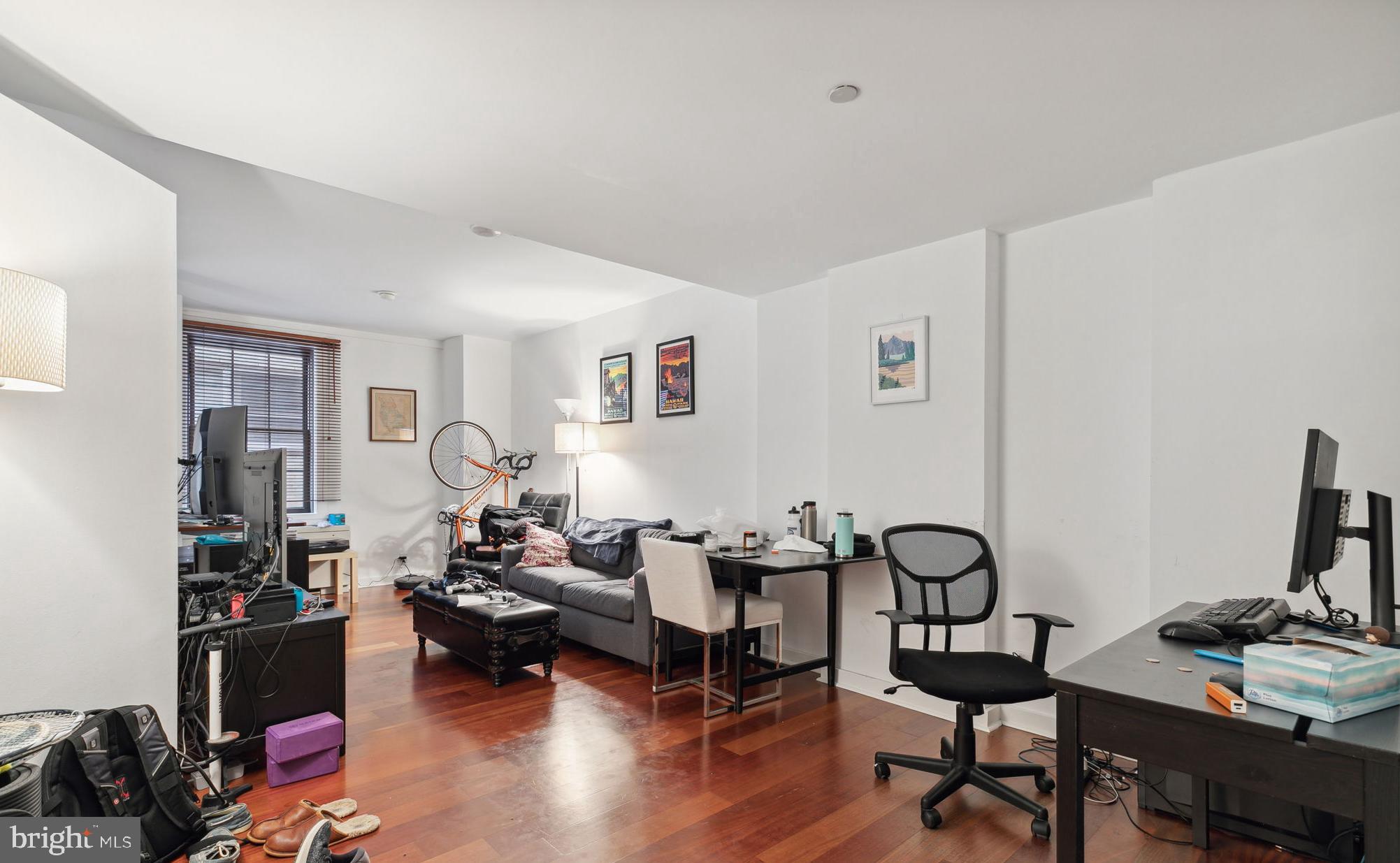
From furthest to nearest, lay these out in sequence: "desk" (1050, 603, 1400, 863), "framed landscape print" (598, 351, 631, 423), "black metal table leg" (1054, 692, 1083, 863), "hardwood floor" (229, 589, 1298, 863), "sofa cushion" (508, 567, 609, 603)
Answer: "framed landscape print" (598, 351, 631, 423) < "sofa cushion" (508, 567, 609, 603) < "hardwood floor" (229, 589, 1298, 863) < "black metal table leg" (1054, 692, 1083, 863) < "desk" (1050, 603, 1400, 863)

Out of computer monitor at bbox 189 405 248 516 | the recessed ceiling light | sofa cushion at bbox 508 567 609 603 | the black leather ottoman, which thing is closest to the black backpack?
computer monitor at bbox 189 405 248 516

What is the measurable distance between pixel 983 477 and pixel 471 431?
5442 mm

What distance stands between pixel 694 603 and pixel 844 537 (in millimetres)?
874

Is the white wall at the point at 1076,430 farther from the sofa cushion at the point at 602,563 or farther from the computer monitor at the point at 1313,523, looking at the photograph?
the sofa cushion at the point at 602,563

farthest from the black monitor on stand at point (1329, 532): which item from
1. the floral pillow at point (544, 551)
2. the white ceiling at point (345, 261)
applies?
the floral pillow at point (544, 551)

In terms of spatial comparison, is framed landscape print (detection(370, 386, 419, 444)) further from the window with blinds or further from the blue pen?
the blue pen

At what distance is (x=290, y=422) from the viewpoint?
6426mm

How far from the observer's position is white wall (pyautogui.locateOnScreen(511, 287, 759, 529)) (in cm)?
464

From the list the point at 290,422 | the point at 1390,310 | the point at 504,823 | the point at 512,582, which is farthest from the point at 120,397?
the point at 290,422

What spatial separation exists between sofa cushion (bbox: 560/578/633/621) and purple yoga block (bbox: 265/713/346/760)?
5.47ft

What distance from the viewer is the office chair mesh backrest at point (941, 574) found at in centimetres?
273

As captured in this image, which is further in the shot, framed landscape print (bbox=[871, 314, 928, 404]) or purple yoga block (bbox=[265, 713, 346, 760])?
framed landscape print (bbox=[871, 314, 928, 404])

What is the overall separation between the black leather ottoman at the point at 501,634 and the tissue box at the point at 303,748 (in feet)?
3.47

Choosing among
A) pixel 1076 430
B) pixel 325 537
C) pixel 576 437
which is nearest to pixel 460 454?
pixel 325 537
